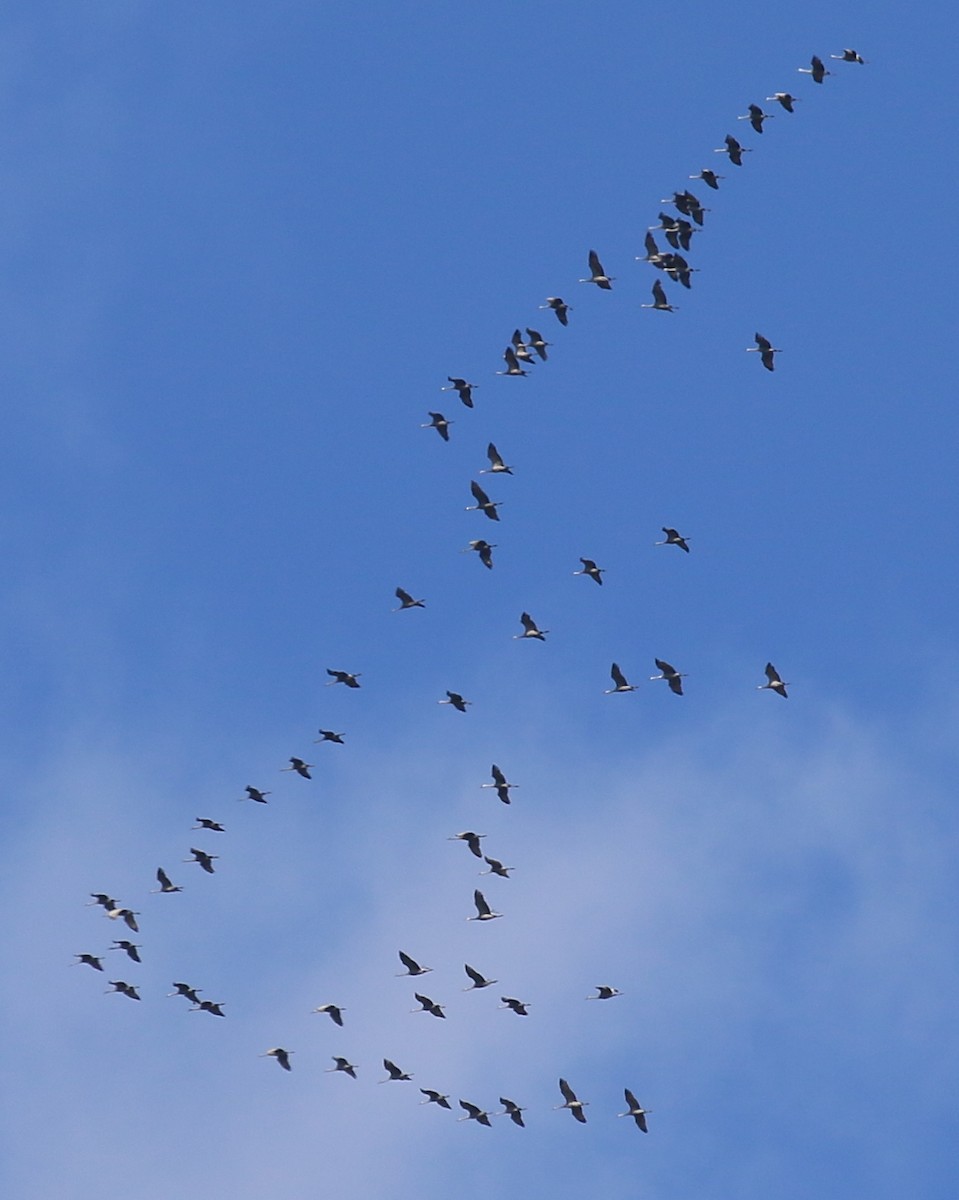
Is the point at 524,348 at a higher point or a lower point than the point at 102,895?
higher

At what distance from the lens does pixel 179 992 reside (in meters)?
128

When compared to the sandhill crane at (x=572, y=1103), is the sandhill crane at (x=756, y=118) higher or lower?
higher

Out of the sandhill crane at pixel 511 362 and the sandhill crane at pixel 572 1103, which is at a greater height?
the sandhill crane at pixel 511 362

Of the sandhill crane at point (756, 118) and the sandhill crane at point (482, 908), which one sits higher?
the sandhill crane at point (756, 118)

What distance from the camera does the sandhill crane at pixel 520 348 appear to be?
5064 inches

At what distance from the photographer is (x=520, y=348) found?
12888cm

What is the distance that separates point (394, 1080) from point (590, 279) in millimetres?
35685

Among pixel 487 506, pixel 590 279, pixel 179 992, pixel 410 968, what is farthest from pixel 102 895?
Result: pixel 590 279

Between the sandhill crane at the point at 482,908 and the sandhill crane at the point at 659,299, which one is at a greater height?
the sandhill crane at the point at 659,299

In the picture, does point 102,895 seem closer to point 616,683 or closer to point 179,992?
point 179,992

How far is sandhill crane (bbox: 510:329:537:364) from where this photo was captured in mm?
128625

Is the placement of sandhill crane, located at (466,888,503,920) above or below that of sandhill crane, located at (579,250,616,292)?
below

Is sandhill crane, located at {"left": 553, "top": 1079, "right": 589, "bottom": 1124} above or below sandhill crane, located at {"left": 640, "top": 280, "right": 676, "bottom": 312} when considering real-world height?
below

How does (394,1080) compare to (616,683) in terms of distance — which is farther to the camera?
(616,683)
